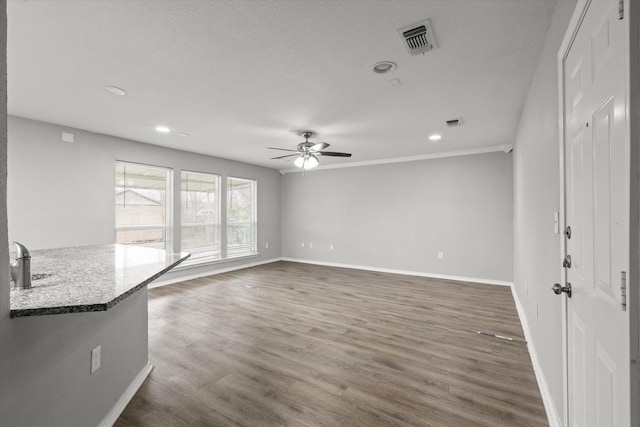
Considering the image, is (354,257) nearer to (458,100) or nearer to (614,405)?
(458,100)

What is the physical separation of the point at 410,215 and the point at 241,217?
12.6 ft

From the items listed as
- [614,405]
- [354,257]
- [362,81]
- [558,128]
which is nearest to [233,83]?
[362,81]

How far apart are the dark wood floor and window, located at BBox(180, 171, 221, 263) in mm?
1465

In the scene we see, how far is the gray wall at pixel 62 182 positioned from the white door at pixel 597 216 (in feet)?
17.4

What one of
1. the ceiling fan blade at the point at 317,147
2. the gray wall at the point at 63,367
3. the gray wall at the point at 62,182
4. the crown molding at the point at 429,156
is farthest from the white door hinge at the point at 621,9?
the gray wall at the point at 62,182

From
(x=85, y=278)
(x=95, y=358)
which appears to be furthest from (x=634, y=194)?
(x=95, y=358)

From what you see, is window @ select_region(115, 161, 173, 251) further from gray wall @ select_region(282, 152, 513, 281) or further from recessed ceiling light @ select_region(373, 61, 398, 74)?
recessed ceiling light @ select_region(373, 61, 398, 74)

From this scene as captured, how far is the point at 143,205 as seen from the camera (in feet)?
16.4

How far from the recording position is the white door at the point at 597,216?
768mm

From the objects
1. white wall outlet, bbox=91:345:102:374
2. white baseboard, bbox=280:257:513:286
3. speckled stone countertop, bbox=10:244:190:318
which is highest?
speckled stone countertop, bbox=10:244:190:318

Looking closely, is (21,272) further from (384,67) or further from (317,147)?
(317,147)

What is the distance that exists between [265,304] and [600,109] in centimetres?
383

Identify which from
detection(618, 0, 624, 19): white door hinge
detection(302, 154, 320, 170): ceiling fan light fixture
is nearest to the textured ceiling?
detection(302, 154, 320, 170): ceiling fan light fixture

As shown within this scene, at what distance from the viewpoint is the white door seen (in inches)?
30.2
